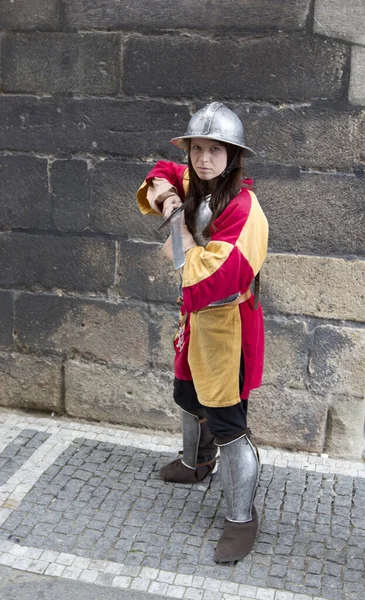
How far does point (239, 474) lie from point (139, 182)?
1795 millimetres

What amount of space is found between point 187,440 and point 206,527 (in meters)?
0.47

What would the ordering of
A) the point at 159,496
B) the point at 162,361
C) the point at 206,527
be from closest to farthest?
the point at 206,527 < the point at 159,496 < the point at 162,361

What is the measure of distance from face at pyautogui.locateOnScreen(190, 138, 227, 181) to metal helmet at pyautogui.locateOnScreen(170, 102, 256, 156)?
0.06 metres

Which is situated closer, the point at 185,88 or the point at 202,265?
the point at 202,265

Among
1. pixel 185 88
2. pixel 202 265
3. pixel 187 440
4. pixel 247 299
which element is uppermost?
pixel 185 88

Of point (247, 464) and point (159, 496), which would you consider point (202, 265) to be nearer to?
point (247, 464)

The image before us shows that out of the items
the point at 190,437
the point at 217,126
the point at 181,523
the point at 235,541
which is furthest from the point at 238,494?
the point at 217,126

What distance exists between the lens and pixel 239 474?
3471 mm

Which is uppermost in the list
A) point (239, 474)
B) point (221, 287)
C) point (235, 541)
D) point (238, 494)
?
point (221, 287)

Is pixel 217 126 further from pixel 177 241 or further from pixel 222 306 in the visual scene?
pixel 222 306

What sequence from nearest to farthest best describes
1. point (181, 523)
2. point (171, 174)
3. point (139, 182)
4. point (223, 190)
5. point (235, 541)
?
point (223, 190), point (235, 541), point (171, 174), point (181, 523), point (139, 182)

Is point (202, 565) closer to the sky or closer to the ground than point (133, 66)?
closer to the ground

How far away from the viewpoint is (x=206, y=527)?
12.1 ft

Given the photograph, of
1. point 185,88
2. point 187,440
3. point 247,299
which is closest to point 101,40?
point 185,88
